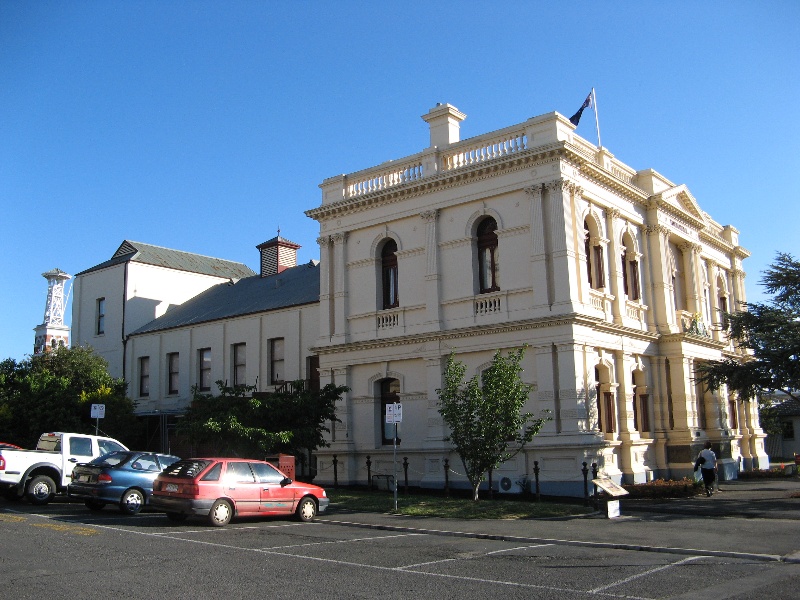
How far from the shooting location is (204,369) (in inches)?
1501

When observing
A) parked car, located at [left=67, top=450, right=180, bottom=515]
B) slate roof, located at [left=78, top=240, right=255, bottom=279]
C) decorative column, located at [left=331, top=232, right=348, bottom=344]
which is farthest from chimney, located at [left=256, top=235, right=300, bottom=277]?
parked car, located at [left=67, top=450, right=180, bottom=515]

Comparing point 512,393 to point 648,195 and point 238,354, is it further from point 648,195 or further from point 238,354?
point 238,354

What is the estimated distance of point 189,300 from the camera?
1741 inches

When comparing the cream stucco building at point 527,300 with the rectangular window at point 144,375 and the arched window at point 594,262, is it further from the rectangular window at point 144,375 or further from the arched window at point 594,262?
the rectangular window at point 144,375

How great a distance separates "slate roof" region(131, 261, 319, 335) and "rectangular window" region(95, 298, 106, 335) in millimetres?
2759

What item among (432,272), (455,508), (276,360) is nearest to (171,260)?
(276,360)

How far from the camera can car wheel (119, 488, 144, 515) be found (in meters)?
18.7

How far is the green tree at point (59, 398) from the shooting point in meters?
31.4

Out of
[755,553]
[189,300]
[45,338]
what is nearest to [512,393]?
[755,553]

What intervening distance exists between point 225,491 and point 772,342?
18.3 metres

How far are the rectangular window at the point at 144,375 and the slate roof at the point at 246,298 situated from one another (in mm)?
1442

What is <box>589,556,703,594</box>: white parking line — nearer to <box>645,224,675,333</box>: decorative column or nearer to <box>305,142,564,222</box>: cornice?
<box>305,142,564,222</box>: cornice

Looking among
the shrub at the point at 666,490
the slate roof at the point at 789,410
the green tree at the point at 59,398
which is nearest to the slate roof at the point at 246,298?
the green tree at the point at 59,398

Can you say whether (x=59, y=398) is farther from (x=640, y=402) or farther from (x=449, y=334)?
(x=640, y=402)
